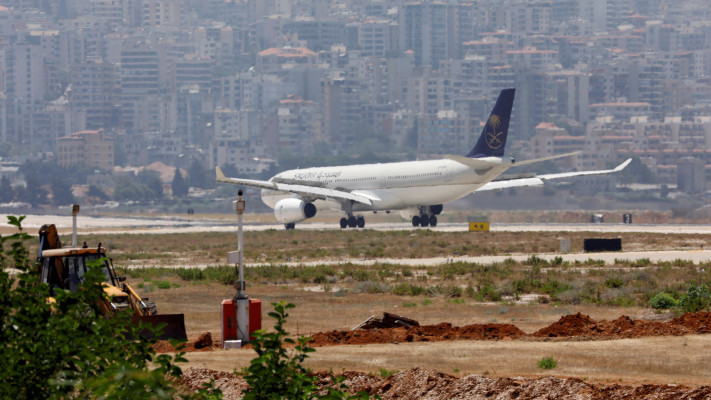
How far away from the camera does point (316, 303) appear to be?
35469mm

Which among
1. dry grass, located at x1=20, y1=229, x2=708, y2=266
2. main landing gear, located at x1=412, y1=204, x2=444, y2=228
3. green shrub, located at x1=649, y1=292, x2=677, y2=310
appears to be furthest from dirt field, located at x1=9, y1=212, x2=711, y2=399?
main landing gear, located at x1=412, y1=204, x2=444, y2=228

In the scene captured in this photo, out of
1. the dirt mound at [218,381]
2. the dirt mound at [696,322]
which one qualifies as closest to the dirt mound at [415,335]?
the dirt mound at [696,322]

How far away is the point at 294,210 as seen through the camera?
83750 millimetres

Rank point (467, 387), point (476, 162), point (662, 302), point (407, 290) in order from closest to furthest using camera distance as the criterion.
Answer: point (467, 387)
point (662, 302)
point (407, 290)
point (476, 162)

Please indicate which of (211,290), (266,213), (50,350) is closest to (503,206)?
(266,213)

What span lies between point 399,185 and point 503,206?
49.5 meters

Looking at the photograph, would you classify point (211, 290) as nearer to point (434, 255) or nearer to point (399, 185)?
point (434, 255)

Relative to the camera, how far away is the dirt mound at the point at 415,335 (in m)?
24.0

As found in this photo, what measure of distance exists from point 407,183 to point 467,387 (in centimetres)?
6280

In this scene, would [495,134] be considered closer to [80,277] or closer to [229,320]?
[229,320]

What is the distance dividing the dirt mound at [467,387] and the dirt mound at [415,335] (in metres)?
4.20

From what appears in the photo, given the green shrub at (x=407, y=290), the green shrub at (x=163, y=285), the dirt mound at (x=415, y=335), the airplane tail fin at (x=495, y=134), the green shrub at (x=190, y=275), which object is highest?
the airplane tail fin at (x=495, y=134)

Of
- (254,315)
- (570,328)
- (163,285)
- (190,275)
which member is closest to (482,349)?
(570,328)

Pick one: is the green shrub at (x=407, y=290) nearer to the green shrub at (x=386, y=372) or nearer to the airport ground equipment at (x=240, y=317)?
the airport ground equipment at (x=240, y=317)
